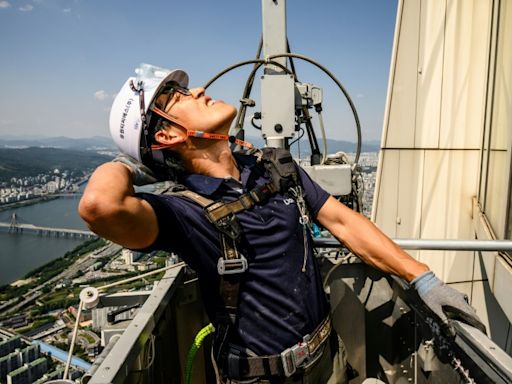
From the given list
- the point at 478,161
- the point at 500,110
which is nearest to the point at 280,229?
the point at 500,110

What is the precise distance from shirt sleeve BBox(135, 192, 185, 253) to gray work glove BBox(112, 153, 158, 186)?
0.17m

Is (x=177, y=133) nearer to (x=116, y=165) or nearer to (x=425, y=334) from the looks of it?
(x=116, y=165)

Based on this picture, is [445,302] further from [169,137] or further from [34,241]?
[34,241]

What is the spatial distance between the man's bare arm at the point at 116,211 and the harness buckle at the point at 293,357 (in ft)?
2.45

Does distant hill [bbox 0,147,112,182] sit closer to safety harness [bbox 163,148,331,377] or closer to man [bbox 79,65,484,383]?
man [bbox 79,65,484,383]

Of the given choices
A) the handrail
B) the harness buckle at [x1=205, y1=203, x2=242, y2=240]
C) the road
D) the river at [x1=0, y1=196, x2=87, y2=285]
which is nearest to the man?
the harness buckle at [x1=205, y1=203, x2=242, y2=240]

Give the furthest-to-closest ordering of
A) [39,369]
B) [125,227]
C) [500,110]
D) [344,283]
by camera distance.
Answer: [39,369], [500,110], [344,283], [125,227]

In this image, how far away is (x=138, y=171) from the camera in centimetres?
159

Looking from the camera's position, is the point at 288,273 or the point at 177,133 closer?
the point at 288,273

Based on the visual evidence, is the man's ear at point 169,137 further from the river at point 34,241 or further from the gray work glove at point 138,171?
the river at point 34,241

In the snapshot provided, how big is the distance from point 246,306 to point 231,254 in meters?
0.26

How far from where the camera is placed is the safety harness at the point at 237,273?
148cm

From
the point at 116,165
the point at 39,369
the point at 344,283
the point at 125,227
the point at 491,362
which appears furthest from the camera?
the point at 39,369

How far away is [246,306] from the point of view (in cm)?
157
